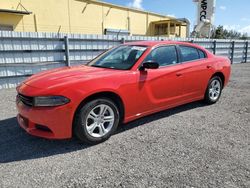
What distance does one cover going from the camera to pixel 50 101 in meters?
2.83

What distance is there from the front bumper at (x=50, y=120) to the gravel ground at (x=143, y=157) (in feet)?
0.97

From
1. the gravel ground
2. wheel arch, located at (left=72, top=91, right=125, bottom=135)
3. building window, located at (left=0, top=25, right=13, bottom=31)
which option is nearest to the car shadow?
the gravel ground

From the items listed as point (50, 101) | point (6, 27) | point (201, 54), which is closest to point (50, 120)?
point (50, 101)

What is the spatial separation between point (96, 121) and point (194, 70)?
7.86 feet

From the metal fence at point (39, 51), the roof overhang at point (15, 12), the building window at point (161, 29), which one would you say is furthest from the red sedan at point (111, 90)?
the building window at point (161, 29)

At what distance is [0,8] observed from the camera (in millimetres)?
13055

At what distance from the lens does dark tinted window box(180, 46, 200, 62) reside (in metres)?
4.44

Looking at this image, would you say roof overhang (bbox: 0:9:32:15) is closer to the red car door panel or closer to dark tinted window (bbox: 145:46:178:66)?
dark tinted window (bbox: 145:46:178:66)

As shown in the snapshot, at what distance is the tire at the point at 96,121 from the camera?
119 inches

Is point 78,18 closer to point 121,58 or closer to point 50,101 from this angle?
point 121,58

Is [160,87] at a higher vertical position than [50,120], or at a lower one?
higher

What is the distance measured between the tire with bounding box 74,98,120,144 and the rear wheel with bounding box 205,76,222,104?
259 centimetres

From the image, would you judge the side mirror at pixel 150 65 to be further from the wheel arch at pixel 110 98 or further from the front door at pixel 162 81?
the wheel arch at pixel 110 98

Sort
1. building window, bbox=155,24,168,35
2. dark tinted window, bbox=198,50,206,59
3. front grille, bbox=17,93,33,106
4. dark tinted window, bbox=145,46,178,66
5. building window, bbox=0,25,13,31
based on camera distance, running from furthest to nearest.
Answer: building window, bbox=155,24,168,35
building window, bbox=0,25,13,31
dark tinted window, bbox=198,50,206,59
dark tinted window, bbox=145,46,178,66
front grille, bbox=17,93,33,106
